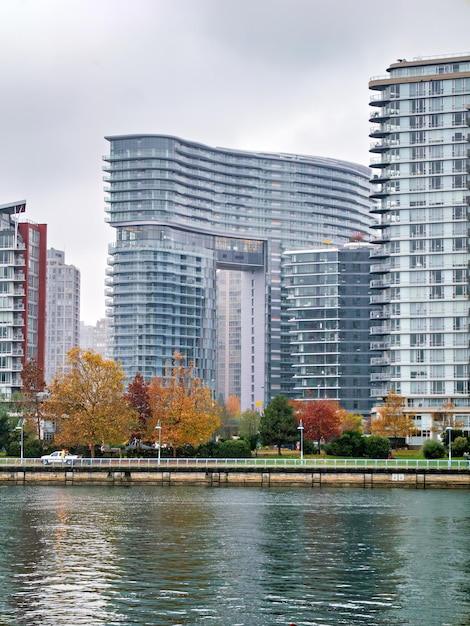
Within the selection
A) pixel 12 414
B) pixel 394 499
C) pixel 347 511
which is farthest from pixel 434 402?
pixel 347 511

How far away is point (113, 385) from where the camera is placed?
158m

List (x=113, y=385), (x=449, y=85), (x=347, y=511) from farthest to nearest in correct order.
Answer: (x=449, y=85), (x=113, y=385), (x=347, y=511)

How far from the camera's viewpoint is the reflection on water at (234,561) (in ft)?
182

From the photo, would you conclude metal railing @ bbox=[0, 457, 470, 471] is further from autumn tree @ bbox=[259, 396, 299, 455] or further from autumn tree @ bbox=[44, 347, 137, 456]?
autumn tree @ bbox=[259, 396, 299, 455]

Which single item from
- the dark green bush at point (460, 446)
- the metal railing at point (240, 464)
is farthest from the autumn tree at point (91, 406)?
the dark green bush at point (460, 446)

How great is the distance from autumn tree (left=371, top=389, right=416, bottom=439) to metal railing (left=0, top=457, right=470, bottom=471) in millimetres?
43639

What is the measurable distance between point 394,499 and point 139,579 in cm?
5646

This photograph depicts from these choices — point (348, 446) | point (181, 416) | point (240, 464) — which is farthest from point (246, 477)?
point (348, 446)

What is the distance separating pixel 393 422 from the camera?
7397 inches

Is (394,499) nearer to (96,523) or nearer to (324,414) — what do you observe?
(96,523)

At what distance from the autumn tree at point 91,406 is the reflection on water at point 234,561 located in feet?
132

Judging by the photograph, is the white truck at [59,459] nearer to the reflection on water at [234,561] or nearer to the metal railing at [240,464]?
the metal railing at [240,464]

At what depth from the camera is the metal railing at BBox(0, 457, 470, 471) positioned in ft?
449

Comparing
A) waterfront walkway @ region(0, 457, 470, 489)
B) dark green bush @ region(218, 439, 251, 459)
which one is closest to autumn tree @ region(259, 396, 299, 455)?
dark green bush @ region(218, 439, 251, 459)
